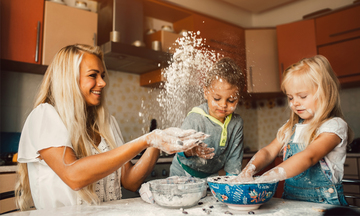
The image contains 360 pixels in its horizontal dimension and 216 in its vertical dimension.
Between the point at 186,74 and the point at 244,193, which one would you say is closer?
the point at 244,193

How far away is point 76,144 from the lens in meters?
0.89

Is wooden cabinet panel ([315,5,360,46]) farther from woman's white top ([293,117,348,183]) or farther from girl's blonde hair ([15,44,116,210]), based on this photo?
girl's blonde hair ([15,44,116,210])

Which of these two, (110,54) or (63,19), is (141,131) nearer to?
(110,54)

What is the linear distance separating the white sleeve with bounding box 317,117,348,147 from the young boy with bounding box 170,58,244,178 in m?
0.30

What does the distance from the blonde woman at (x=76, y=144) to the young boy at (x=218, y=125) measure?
0.13 meters

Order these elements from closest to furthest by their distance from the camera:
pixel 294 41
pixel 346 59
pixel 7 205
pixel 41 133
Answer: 1. pixel 41 133
2. pixel 7 205
3. pixel 346 59
4. pixel 294 41

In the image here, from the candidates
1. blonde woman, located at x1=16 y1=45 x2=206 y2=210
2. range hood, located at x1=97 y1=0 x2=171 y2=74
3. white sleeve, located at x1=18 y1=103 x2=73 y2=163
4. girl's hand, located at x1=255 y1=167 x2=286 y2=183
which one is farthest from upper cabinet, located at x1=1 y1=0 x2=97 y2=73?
girl's hand, located at x1=255 y1=167 x2=286 y2=183

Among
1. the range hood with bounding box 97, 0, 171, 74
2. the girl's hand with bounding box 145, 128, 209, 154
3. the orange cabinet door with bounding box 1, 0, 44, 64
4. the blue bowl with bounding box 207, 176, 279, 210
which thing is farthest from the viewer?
the range hood with bounding box 97, 0, 171, 74

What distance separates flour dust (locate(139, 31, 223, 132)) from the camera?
963 mm

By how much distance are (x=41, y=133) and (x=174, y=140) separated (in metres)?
0.45

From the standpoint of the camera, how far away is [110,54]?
71.2 inches

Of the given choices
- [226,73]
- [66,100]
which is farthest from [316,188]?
[66,100]

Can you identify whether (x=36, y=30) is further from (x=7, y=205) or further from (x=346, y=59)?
(x=346, y=59)

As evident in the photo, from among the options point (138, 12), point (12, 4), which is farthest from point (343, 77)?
point (12, 4)
